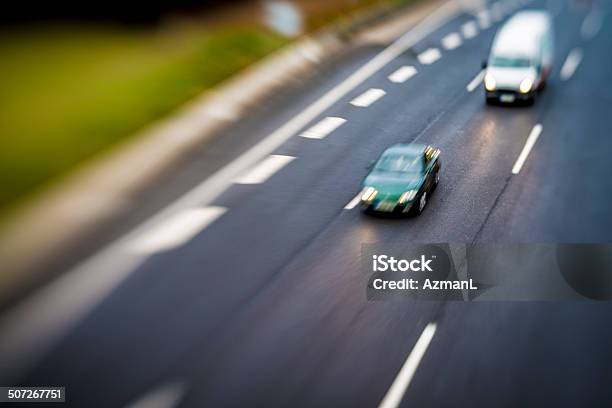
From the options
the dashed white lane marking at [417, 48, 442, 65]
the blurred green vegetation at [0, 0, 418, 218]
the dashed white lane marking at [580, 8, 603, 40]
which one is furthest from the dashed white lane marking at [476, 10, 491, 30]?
the blurred green vegetation at [0, 0, 418, 218]

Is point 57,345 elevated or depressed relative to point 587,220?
elevated

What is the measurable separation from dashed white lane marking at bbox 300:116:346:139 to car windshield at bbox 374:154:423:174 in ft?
16.0

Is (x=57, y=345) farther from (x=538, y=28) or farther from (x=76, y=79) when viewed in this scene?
(x=538, y=28)

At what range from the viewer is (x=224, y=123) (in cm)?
2686

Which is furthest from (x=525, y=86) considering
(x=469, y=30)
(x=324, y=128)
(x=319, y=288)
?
(x=319, y=288)

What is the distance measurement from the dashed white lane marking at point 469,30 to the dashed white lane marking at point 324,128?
53.3 feet

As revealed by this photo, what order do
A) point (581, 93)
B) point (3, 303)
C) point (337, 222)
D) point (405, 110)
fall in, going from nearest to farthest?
point (3, 303) < point (337, 222) < point (405, 110) < point (581, 93)

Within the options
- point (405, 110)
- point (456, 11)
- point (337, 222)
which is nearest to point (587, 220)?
point (337, 222)

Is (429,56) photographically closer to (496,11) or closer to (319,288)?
(496,11)

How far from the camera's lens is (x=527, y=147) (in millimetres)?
25547

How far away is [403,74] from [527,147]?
9.04 metres

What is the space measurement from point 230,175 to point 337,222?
173 inches

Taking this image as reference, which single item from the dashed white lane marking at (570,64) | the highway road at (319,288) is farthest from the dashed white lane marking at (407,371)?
the dashed white lane marking at (570,64)

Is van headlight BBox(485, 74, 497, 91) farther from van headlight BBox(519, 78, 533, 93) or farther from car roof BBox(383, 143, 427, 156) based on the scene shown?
car roof BBox(383, 143, 427, 156)
